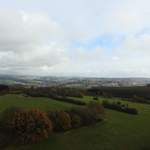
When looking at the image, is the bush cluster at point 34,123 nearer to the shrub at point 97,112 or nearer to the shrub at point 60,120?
the shrub at point 60,120

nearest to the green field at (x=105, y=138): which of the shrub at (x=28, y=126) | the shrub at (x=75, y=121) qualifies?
the shrub at (x=75, y=121)

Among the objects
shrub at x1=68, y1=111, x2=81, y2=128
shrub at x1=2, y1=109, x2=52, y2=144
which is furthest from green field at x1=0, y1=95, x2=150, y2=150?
shrub at x1=2, y1=109, x2=52, y2=144

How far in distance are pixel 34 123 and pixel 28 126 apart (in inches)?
46.7

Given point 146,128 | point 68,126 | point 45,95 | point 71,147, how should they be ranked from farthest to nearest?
point 45,95 < point 146,128 < point 68,126 < point 71,147

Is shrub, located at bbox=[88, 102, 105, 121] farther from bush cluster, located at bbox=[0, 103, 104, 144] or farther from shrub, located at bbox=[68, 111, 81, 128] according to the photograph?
shrub, located at bbox=[68, 111, 81, 128]

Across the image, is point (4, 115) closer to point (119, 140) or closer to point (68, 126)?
point (68, 126)

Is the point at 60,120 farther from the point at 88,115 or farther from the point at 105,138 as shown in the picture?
the point at 105,138

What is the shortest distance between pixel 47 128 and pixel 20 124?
4395 millimetres

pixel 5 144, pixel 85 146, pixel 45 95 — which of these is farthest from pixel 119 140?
pixel 45 95

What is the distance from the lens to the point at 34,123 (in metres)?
41.5

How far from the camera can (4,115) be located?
43.8 m

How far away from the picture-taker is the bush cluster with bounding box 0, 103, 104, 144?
40.4 metres

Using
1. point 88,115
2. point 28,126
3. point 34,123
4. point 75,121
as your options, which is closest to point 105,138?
point 75,121

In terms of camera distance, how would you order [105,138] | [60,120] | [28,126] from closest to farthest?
[28,126] < [105,138] < [60,120]
